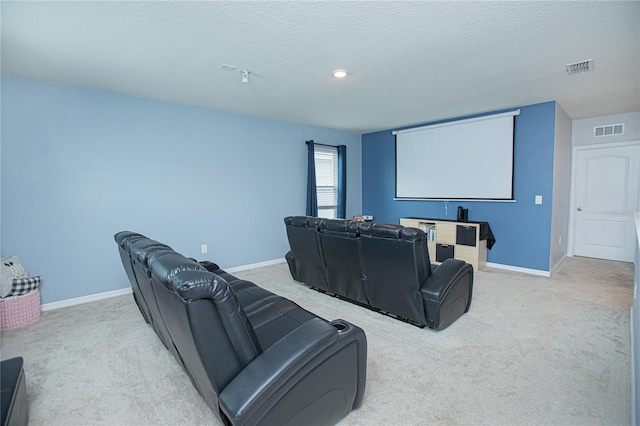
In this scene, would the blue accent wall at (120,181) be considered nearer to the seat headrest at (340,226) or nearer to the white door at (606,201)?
the seat headrest at (340,226)

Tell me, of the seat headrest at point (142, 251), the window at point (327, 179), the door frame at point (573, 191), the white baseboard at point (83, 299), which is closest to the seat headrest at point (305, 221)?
the seat headrest at point (142, 251)

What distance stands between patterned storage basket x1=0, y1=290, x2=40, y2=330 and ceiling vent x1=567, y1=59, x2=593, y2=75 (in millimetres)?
5703

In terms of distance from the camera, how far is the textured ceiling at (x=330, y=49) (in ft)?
6.64

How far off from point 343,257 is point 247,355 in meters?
1.86

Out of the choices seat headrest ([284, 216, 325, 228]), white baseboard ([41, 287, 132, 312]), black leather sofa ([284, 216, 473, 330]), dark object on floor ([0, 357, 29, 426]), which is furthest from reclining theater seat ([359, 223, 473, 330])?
white baseboard ([41, 287, 132, 312])

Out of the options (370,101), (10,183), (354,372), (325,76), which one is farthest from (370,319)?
(10,183)

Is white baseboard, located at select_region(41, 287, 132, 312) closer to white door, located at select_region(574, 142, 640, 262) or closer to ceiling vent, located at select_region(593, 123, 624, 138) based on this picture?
white door, located at select_region(574, 142, 640, 262)

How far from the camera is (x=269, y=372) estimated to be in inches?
50.9

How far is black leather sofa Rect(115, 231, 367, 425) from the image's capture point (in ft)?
4.02

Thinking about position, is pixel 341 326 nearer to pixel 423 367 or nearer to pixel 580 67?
pixel 423 367

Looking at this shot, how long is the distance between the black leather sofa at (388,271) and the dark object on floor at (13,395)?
7.82 ft

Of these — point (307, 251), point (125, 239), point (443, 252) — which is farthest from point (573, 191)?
point (125, 239)

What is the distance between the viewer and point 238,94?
378 centimetres

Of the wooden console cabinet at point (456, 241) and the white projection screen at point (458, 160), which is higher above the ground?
the white projection screen at point (458, 160)
